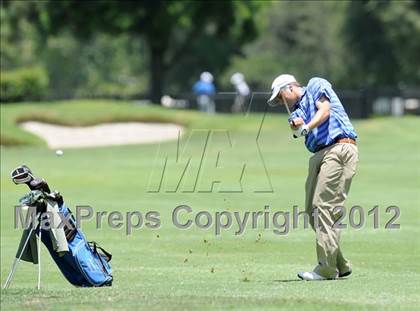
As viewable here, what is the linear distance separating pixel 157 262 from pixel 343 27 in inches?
2498

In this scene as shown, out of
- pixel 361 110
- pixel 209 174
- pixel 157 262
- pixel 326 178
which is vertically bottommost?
pixel 361 110

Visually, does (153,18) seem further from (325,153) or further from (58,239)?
(58,239)

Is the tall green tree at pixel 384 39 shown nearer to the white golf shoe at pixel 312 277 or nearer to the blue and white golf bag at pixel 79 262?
the white golf shoe at pixel 312 277

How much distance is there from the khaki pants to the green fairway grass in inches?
13.8

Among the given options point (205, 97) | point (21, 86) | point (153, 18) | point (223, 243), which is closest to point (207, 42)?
point (153, 18)

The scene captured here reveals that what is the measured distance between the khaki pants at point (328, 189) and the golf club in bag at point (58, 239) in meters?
2.08

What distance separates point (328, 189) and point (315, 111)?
719 mm

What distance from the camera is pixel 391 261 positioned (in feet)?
44.7

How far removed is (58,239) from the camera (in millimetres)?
10844

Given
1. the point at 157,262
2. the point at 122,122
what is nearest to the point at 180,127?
the point at 122,122

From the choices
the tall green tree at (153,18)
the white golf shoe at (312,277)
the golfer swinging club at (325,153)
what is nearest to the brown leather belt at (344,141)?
the golfer swinging club at (325,153)

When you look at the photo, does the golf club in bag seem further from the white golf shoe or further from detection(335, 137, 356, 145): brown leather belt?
detection(335, 137, 356, 145): brown leather belt

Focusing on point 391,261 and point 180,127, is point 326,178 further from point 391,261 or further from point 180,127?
point 180,127

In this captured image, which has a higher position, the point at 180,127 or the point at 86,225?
the point at 86,225
